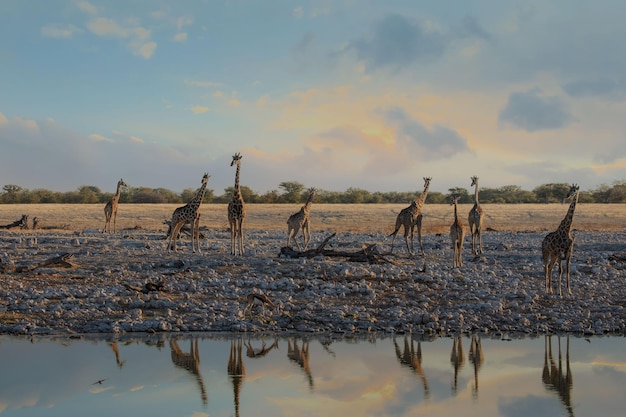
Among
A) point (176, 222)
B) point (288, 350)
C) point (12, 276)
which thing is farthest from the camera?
point (176, 222)

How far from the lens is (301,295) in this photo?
1300cm

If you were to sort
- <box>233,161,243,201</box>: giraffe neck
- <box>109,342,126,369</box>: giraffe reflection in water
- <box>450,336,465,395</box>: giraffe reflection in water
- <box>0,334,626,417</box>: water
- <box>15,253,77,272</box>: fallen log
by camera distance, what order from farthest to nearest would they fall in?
1. <box>233,161,243,201</box>: giraffe neck
2. <box>15,253,77,272</box>: fallen log
3. <box>109,342,126,369</box>: giraffe reflection in water
4. <box>450,336,465,395</box>: giraffe reflection in water
5. <box>0,334,626,417</box>: water

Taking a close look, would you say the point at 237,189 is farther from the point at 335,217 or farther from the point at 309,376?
the point at 335,217

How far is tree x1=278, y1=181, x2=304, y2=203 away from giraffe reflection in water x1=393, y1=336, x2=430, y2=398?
45970 millimetres

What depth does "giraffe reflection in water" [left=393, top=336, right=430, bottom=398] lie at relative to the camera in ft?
28.7

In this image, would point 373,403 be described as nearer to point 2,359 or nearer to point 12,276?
point 2,359

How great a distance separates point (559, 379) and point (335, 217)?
3055 centimetres

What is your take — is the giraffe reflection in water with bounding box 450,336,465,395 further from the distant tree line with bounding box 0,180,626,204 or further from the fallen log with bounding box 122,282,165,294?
the distant tree line with bounding box 0,180,626,204

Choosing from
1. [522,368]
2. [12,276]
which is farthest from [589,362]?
[12,276]

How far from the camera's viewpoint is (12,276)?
14094 millimetres

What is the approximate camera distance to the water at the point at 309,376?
288 inches

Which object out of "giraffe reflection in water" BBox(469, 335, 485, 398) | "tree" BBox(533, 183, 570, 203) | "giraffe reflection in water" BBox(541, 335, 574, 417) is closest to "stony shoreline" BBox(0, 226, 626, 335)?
"giraffe reflection in water" BBox(469, 335, 485, 398)

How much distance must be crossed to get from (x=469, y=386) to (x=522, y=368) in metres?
1.11

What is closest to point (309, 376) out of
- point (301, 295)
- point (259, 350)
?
point (259, 350)
